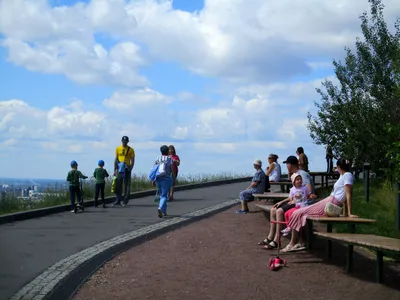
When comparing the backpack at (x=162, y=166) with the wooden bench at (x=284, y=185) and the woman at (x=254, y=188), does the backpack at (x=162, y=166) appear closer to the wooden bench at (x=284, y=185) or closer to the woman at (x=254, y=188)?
the woman at (x=254, y=188)

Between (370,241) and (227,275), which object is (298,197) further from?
(370,241)

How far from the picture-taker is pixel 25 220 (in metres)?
16.8

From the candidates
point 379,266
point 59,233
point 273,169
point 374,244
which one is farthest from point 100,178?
point 374,244

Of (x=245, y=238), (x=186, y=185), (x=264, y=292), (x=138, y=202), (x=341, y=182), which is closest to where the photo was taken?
(x=264, y=292)

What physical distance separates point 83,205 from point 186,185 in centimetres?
898

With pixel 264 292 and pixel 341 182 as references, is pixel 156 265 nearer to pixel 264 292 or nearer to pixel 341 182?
pixel 264 292

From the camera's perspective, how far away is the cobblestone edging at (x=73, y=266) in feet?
27.3

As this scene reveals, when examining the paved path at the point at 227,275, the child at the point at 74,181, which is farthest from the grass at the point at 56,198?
the paved path at the point at 227,275

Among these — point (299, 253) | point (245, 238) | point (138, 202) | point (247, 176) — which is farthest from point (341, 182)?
point (247, 176)

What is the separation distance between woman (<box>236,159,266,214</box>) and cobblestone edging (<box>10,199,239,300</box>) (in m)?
2.10

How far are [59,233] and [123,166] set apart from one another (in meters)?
6.47

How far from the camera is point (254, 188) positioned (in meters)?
17.1

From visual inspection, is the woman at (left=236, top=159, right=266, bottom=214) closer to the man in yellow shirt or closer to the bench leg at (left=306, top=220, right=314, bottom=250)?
the man in yellow shirt

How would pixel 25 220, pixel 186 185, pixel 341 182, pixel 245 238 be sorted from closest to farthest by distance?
pixel 341 182 → pixel 245 238 → pixel 25 220 → pixel 186 185
